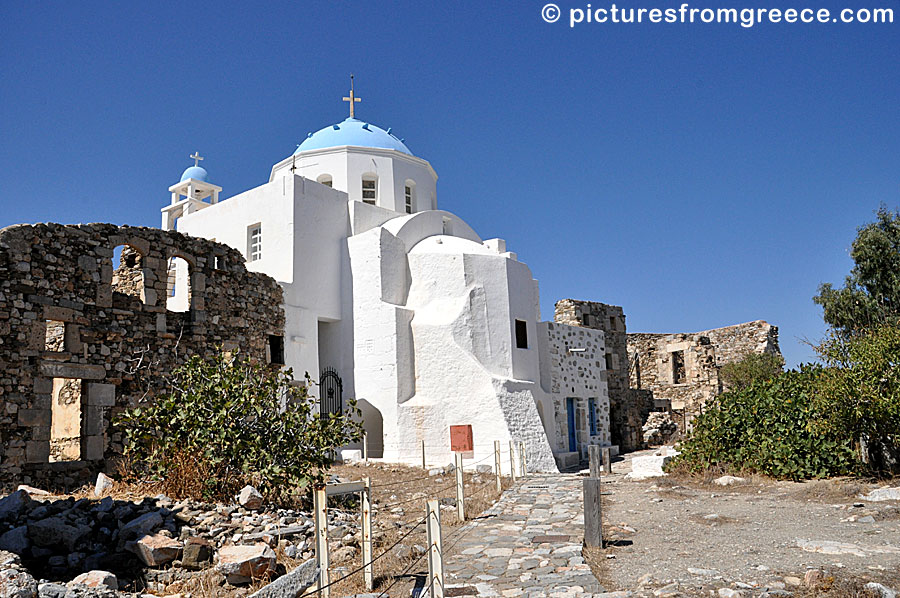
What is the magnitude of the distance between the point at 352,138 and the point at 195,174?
638cm

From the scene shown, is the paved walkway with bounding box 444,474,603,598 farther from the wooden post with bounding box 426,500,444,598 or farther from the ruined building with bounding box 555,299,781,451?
the ruined building with bounding box 555,299,781,451

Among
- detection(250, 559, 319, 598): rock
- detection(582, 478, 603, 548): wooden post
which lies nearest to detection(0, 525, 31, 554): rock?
detection(250, 559, 319, 598): rock

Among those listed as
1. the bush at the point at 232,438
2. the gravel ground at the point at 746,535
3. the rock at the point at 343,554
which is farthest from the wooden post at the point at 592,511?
the bush at the point at 232,438

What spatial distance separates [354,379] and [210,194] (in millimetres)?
10293

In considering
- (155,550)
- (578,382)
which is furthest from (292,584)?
(578,382)

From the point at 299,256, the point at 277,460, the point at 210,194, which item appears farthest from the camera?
the point at 210,194

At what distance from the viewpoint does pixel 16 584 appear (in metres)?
5.42

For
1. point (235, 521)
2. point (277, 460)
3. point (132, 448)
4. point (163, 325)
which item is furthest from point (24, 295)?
point (235, 521)

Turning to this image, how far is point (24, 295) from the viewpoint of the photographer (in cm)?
1180

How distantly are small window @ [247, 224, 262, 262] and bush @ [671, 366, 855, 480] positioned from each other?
39.7 feet

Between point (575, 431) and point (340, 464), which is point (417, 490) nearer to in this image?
point (340, 464)

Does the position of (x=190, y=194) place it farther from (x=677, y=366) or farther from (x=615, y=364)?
(x=677, y=366)

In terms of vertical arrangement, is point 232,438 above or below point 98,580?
above

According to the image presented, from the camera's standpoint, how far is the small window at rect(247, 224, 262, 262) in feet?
65.1
